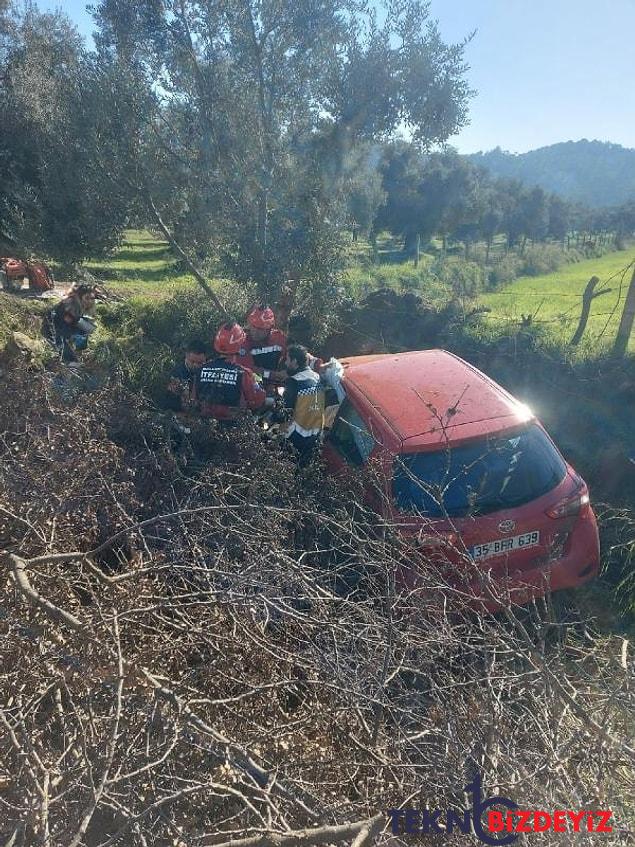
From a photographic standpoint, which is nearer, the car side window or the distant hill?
the car side window

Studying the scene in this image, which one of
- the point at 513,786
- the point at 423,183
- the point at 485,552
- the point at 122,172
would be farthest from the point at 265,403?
the point at 423,183

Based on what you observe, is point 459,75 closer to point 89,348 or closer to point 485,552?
point 89,348

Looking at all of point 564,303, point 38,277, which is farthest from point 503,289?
point 38,277

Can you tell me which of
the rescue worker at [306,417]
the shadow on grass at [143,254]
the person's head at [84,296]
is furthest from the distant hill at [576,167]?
the rescue worker at [306,417]

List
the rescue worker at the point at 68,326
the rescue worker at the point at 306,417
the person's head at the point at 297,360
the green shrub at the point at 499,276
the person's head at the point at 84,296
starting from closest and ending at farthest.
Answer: the rescue worker at the point at 306,417
the person's head at the point at 297,360
the rescue worker at the point at 68,326
the person's head at the point at 84,296
the green shrub at the point at 499,276

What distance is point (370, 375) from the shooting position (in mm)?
4320

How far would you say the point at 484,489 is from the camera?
3.32m

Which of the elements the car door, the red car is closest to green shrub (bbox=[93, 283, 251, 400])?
the car door

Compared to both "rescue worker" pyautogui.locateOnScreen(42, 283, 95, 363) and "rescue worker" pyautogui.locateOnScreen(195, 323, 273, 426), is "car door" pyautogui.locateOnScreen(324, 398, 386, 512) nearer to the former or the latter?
"rescue worker" pyautogui.locateOnScreen(195, 323, 273, 426)

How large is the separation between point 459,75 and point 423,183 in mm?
22128

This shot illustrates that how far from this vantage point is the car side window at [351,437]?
3797 mm

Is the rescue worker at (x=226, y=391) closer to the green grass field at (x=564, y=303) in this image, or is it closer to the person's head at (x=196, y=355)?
the person's head at (x=196, y=355)

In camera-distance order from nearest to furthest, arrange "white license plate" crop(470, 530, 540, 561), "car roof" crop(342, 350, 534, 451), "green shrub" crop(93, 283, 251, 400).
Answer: "white license plate" crop(470, 530, 540, 561) → "car roof" crop(342, 350, 534, 451) → "green shrub" crop(93, 283, 251, 400)

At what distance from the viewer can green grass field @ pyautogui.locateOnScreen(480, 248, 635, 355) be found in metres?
7.41
